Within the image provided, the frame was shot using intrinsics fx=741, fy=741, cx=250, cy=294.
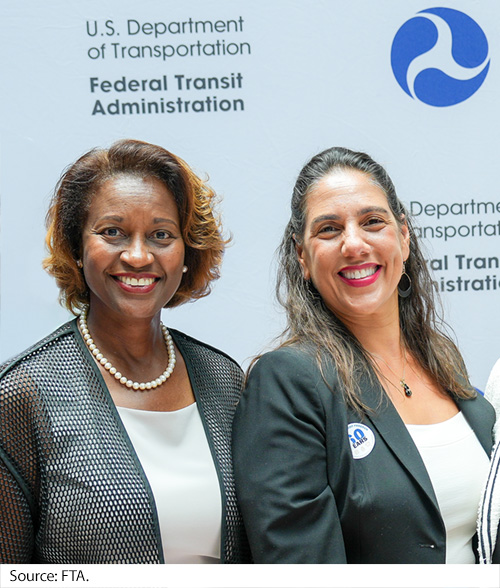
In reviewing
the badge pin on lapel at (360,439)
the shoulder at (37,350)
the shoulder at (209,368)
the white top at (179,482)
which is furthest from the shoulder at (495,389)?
the shoulder at (37,350)

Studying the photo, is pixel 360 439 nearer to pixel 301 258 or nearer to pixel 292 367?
pixel 292 367

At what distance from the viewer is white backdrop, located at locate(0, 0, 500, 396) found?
2557mm

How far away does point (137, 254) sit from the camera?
1781 millimetres

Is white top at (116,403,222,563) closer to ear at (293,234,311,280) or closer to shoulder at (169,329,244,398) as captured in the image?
shoulder at (169,329,244,398)

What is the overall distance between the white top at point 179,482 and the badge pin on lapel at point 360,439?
1.13 ft

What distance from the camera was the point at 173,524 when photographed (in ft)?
5.58

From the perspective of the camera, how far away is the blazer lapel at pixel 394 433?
5.47ft

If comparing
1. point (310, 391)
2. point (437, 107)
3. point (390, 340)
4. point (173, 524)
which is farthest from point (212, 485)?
point (437, 107)

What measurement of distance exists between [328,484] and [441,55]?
1.67 metres

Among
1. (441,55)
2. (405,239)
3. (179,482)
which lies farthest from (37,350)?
(441,55)

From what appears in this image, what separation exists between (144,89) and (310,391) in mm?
1371

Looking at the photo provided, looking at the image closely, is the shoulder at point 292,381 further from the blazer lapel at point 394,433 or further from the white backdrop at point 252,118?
the white backdrop at point 252,118

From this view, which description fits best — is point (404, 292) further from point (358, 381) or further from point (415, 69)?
point (415, 69)

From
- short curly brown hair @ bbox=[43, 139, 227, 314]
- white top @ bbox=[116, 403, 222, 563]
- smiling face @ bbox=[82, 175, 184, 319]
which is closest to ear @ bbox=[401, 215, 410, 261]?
short curly brown hair @ bbox=[43, 139, 227, 314]
